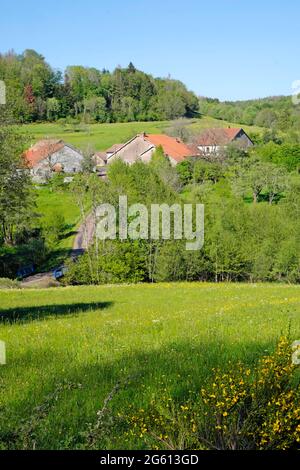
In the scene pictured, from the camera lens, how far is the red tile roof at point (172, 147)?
4941 inches

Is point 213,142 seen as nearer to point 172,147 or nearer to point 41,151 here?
point 172,147

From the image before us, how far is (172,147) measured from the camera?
431 ft

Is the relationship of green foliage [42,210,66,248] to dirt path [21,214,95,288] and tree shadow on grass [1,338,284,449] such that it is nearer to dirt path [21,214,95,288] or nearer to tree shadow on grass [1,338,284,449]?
dirt path [21,214,95,288]

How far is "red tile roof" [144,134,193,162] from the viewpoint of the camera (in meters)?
126

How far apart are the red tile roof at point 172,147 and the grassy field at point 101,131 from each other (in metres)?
20.3

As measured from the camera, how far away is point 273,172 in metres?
95.1

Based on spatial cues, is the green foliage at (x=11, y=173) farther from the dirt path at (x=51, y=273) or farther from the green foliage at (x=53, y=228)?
the green foliage at (x=53, y=228)

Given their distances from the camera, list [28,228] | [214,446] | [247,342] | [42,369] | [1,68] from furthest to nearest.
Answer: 1. [1,68]
2. [28,228]
3. [247,342]
4. [42,369]
5. [214,446]

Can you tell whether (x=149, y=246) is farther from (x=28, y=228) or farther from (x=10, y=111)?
(x=10, y=111)

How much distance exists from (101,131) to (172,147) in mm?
47038

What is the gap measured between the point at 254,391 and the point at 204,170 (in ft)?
347

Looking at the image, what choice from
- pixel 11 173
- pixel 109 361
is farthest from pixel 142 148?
pixel 109 361

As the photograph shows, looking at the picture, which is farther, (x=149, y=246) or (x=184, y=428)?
(x=149, y=246)
